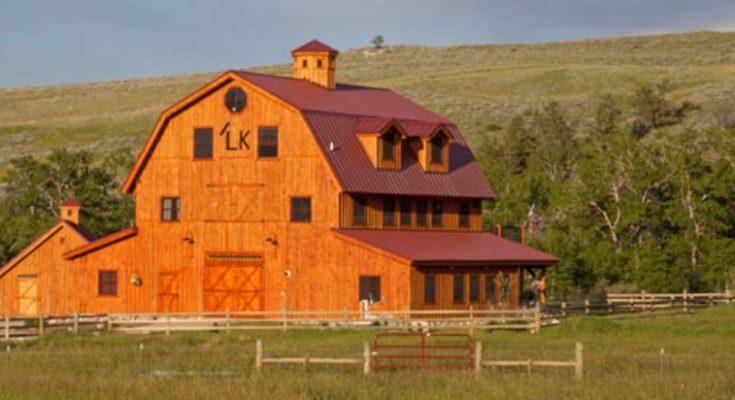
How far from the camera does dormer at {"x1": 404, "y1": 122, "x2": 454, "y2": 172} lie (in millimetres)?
60969

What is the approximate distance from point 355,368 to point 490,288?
1997 centimetres

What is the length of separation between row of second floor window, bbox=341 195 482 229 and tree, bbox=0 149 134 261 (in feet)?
70.6

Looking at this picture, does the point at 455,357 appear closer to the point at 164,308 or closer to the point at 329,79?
the point at 164,308

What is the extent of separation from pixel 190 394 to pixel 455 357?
8.50 metres

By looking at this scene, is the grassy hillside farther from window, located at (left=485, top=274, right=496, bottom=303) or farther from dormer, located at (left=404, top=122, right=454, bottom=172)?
window, located at (left=485, top=274, right=496, bottom=303)

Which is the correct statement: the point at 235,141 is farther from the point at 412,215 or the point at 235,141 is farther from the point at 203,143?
the point at 412,215

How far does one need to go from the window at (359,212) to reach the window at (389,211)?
1.08 metres

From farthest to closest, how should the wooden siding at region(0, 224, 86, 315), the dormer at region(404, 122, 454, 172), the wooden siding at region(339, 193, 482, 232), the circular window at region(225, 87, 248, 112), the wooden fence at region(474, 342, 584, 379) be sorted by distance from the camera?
the wooden siding at region(0, 224, 86, 315)
the dormer at region(404, 122, 454, 172)
the circular window at region(225, 87, 248, 112)
the wooden siding at region(339, 193, 482, 232)
the wooden fence at region(474, 342, 584, 379)

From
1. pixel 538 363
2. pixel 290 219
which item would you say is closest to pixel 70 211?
pixel 290 219

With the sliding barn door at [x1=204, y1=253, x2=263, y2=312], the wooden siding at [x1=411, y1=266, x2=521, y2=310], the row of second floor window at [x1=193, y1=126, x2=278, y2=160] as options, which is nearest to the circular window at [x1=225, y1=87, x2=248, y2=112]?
the row of second floor window at [x1=193, y1=126, x2=278, y2=160]

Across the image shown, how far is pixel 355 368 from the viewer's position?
1516 inches

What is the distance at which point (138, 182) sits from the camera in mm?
60656

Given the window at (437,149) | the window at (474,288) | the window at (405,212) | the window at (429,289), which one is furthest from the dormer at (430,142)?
the window at (429,289)

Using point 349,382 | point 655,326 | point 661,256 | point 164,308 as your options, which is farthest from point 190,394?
point 661,256
